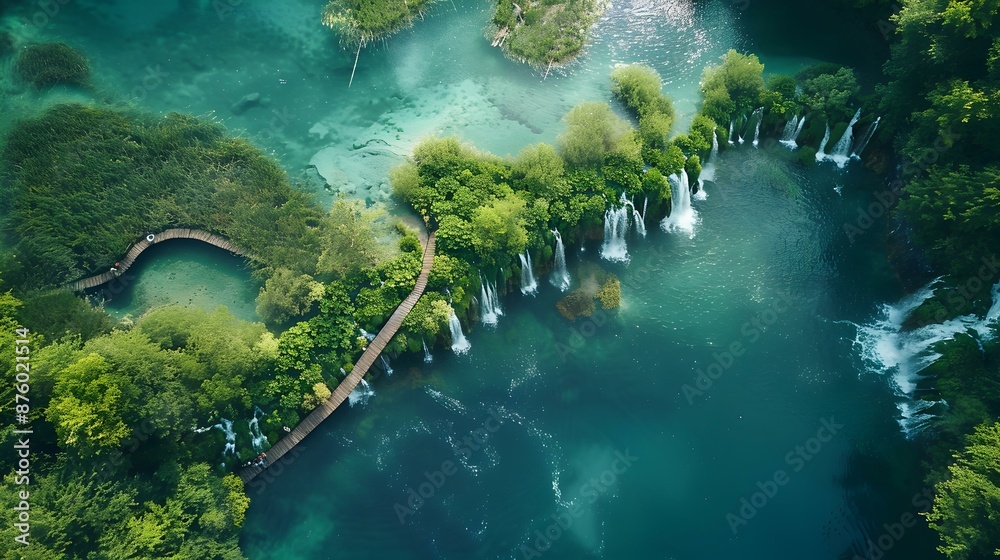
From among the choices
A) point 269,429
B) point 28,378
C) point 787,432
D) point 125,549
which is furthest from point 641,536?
point 28,378

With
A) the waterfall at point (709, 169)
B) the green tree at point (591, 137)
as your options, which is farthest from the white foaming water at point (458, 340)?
the waterfall at point (709, 169)

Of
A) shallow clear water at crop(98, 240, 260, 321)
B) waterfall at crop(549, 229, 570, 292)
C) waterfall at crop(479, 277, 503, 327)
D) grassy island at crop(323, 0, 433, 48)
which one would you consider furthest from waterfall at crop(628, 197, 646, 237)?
shallow clear water at crop(98, 240, 260, 321)

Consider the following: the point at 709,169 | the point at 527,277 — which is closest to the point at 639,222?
the point at 709,169

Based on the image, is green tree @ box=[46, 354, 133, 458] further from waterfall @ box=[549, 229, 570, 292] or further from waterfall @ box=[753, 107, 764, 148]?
waterfall @ box=[753, 107, 764, 148]

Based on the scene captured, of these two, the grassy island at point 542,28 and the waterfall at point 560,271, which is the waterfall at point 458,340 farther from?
the grassy island at point 542,28

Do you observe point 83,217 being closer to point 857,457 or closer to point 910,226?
point 857,457
